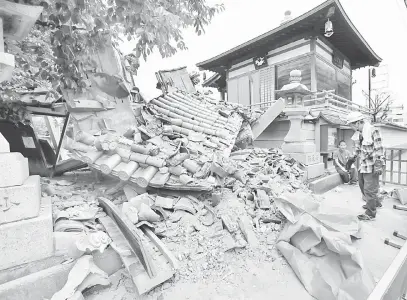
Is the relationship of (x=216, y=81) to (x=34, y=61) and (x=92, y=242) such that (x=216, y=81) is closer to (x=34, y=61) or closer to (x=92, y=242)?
(x=34, y=61)

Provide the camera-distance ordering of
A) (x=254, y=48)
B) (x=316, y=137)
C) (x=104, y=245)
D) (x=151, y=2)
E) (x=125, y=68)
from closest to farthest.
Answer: (x=104, y=245)
(x=151, y=2)
(x=125, y=68)
(x=316, y=137)
(x=254, y=48)

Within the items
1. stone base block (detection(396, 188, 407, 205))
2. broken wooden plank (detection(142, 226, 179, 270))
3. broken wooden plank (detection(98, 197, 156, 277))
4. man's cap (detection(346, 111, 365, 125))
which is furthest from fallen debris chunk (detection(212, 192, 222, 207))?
stone base block (detection(396, 188, 407, 205))

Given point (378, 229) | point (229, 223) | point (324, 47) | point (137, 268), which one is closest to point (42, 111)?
point (137, 268)

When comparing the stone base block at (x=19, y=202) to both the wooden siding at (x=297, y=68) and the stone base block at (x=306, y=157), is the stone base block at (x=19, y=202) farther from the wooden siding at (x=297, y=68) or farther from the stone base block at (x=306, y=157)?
the wooden siding at (x=297, y=68)

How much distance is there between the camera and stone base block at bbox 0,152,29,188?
2.17m

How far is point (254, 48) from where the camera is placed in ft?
41.2

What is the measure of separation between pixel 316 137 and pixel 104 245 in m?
8.19

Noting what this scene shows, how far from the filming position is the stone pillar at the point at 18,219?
86.3 inches

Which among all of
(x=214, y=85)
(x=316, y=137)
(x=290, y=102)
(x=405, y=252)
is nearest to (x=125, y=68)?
(x=290, y=102)

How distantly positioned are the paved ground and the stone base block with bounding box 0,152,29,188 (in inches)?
177

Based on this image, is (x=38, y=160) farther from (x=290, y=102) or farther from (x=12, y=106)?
(x=290, y=102)

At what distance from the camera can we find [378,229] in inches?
167

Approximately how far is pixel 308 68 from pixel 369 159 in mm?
8190

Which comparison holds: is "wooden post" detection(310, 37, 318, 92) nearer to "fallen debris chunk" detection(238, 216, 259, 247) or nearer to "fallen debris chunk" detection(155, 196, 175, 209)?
"fallen debris chunk" detection(238, 216, 259, 247)
